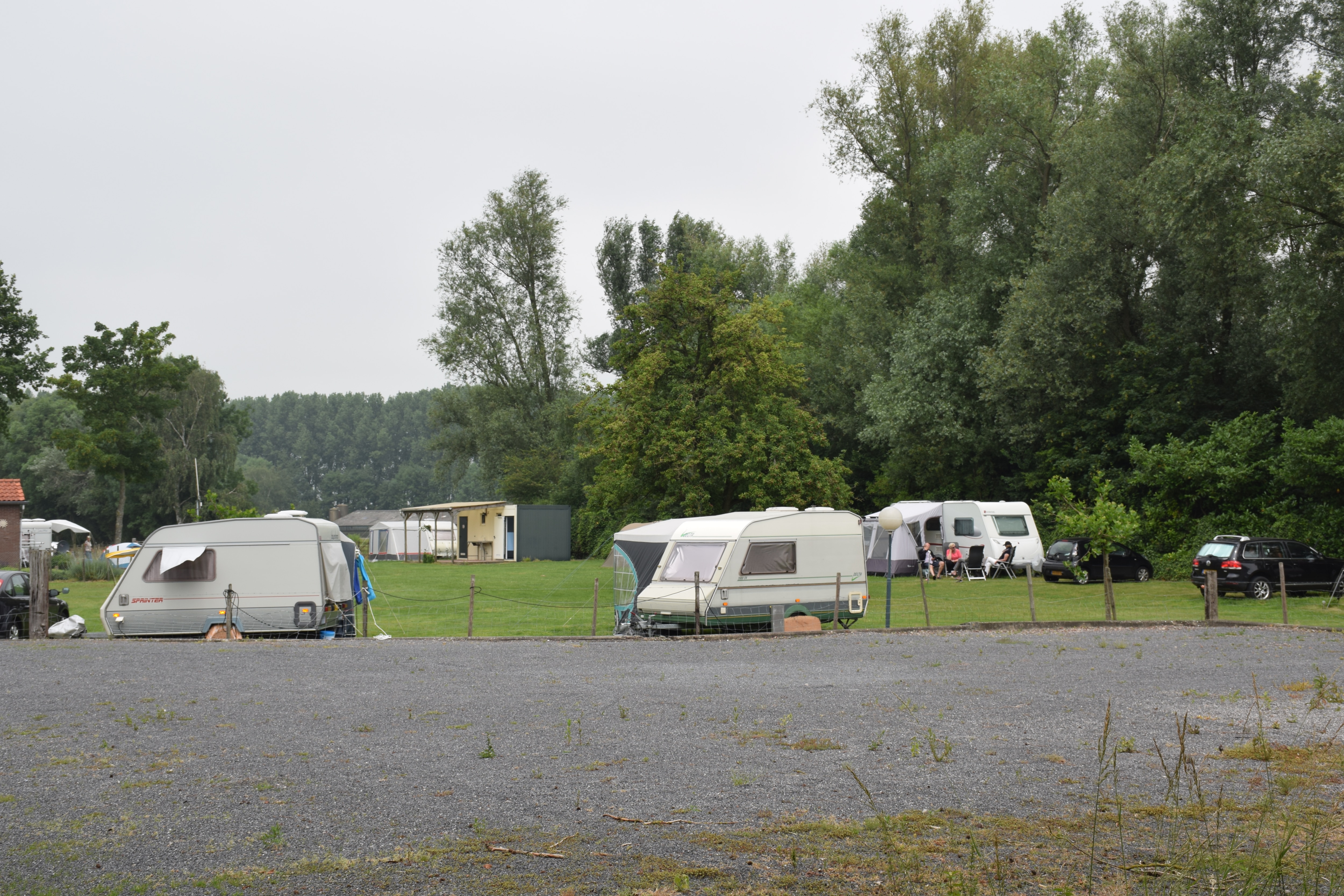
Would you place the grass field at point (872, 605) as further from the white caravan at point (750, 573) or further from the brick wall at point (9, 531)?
the brick wall at point (9, 531)

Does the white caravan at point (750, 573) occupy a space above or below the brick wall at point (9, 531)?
below

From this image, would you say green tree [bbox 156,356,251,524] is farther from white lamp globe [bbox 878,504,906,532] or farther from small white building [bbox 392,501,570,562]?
white lamp globe [bbox 878,504,906,532]

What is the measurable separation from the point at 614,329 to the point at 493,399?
702 cm

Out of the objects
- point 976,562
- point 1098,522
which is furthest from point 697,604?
point 976,562

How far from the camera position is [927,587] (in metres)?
30.4

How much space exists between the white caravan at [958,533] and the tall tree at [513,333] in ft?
75.2

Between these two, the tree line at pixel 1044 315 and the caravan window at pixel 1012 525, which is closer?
the tree line at pixel 1044 315

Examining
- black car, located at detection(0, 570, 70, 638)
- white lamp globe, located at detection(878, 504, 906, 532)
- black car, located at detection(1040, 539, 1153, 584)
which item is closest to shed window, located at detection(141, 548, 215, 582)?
black car, located at detection(0, 570, 70, 638)

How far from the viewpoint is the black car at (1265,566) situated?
966 inches

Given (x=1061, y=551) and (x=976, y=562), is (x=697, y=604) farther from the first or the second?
(x=976, y=562)

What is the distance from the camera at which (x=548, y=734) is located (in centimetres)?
847

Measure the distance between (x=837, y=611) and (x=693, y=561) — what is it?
2.58m

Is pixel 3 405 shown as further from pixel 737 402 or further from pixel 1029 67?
pixel 1029 67

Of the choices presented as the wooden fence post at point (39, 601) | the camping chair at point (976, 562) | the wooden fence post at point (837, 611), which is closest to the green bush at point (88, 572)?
the wooden fence post at point (39, 601)
